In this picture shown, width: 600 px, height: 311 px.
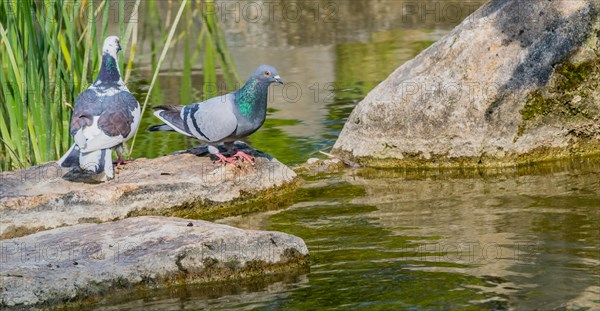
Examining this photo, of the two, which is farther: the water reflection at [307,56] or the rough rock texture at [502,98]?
the water reflection at [307,56]

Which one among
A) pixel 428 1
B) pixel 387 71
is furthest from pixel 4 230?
pixel 428 1

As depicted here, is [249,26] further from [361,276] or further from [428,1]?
[361,276]

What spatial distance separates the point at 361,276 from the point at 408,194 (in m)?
1.97

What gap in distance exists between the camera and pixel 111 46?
7707 millimetres

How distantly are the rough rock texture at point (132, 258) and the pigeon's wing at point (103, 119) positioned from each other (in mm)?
1076

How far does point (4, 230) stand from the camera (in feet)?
22.7

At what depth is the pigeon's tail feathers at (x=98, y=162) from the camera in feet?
24.0

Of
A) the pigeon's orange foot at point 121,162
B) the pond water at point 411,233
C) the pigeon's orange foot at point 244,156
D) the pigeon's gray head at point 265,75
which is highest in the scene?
the pigeon's gray head at point 265,75

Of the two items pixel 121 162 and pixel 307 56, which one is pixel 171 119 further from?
pixel 307 56

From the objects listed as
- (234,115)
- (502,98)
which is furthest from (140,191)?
(502,98)

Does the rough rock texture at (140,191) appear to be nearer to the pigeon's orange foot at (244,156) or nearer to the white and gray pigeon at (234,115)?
the pigeon's orange foot at (244,156)

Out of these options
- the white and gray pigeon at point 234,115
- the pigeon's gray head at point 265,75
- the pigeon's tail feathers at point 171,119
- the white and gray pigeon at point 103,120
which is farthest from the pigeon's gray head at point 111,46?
the pigeon's gray head at point 265,75

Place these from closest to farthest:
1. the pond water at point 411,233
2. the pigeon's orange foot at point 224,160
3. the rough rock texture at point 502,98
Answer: the pond water at point 411,233 < the pigeon's orange foot at point 224,160 < the rough rock texture at point 502,98

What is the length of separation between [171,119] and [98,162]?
88cm
